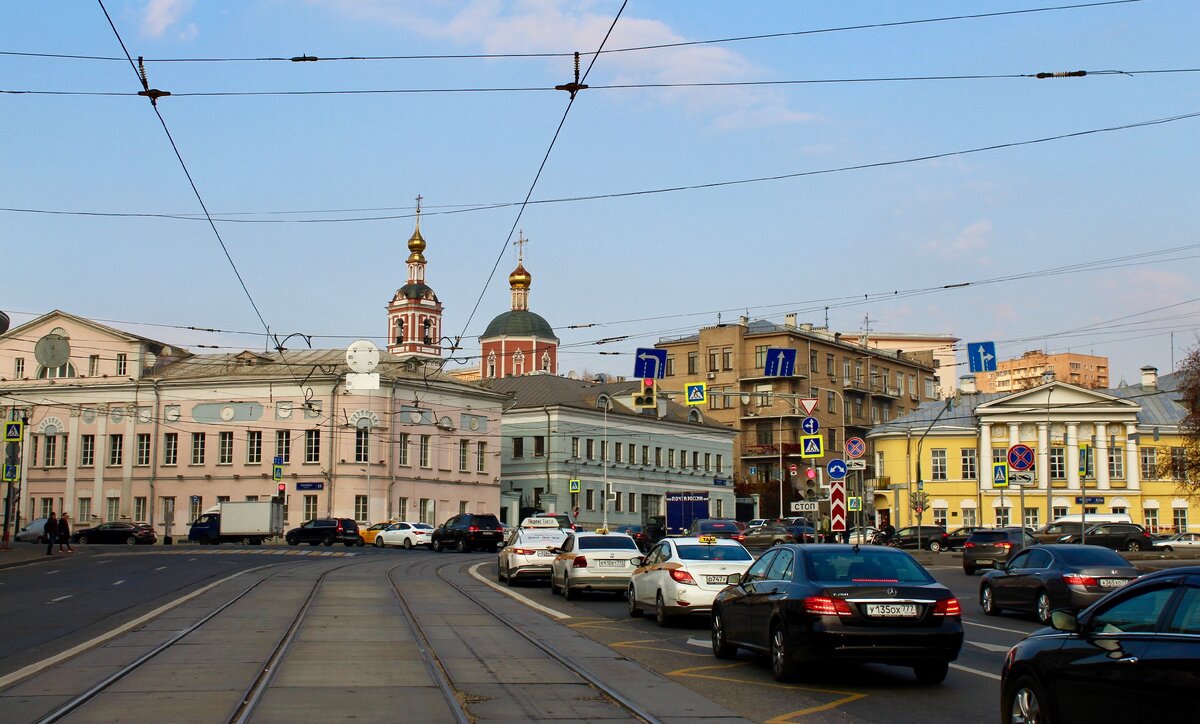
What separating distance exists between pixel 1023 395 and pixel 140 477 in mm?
54444

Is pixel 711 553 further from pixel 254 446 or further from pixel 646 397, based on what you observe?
pixel 254 446

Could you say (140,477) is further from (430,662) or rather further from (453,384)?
(430,662)

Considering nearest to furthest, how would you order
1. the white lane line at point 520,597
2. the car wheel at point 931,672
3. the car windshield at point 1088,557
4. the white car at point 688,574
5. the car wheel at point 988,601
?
the car wheel at point 931,672 < the white car at point 688,574 < the car windshield at point 1088,557 < the white lane line at point 520,597 < the car wheel at point 988,601

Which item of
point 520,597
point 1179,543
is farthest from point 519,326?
point 520,597

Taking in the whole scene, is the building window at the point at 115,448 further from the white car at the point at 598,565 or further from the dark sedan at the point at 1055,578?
the dark sedan at the point at 1055,578

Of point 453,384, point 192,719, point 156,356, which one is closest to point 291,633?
point 192,719

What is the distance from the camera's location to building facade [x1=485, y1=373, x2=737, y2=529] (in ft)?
275

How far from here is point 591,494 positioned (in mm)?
84062

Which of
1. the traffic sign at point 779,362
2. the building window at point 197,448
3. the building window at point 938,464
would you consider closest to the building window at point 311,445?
the building window at point 197,448

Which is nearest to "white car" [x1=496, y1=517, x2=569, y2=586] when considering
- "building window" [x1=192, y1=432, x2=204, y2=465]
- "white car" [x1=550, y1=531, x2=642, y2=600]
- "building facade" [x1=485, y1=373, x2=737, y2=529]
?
"white car" [x1=550, y1=531, x2=642, y2=600]

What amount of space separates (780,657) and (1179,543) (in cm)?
5108

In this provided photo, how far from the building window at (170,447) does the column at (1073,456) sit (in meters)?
54.9

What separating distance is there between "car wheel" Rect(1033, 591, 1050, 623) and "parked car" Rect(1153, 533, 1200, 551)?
126ft

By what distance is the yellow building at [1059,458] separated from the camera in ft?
259
